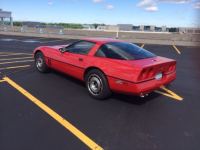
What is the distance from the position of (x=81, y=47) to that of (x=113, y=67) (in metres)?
1.49

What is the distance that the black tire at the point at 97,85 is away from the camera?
5.03 metres

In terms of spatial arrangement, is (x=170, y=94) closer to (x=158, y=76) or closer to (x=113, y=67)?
(x=158, y=76)

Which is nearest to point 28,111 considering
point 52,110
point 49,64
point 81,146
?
point 52,110

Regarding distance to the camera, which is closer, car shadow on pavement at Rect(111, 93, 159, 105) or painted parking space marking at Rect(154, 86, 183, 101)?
car shadow on pavement at Rect(111, 93, 159, 105)

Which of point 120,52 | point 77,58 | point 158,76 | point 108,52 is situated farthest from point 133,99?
point 77,58

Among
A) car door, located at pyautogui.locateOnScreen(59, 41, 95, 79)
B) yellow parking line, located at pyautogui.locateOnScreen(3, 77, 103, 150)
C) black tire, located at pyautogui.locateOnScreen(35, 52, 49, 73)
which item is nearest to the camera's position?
yellow parking line, located at pyautogui.locateOnScreen(3, 77, 103, 150)

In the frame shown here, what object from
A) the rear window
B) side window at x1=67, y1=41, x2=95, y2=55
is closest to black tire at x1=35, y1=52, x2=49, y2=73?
side window at x1=67, y1=41, x2=95, y2=55

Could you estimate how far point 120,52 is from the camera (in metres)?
5.20

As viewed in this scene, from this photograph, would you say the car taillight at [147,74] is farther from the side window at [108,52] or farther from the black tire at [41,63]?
the black tire at [41,63]

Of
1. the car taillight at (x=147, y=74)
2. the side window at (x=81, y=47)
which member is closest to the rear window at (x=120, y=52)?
the side window at (x=81, y=47)

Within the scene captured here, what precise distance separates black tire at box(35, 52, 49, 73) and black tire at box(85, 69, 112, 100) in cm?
217

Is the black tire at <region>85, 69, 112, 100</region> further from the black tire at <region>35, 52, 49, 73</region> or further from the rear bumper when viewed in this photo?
the black tire at <region>35, 52, 49, 73</region>

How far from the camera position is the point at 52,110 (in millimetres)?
4551

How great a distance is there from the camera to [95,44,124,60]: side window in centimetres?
509
